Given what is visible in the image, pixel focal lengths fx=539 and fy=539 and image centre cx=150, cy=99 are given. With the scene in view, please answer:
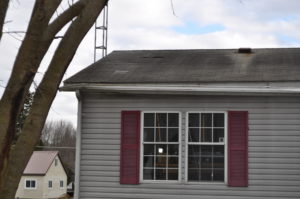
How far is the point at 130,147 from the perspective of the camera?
1028 cm

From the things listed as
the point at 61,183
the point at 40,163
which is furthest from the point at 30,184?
the point at 61,183

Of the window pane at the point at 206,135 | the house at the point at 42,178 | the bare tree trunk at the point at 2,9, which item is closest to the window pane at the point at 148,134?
the window pane at the point at 206,135

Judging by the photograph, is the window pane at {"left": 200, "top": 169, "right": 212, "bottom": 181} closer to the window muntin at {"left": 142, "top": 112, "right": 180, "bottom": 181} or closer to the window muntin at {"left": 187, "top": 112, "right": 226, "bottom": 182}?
the window muntin at {"left": 187, "top": 112, "right": 226, "bottom": 182}

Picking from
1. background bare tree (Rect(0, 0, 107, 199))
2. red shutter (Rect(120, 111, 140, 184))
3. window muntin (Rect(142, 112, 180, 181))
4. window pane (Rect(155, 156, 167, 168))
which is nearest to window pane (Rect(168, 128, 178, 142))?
window muntin (Rect(142, 112, 180, 181))

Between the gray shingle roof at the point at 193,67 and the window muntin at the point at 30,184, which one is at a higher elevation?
the gray shingle roof at the point at 193,67

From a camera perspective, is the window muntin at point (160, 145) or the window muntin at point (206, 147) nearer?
the window muntin at point (206, 147)

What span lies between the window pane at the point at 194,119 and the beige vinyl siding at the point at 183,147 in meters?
0.12

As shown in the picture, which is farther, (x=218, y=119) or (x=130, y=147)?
(x=130, y=147)

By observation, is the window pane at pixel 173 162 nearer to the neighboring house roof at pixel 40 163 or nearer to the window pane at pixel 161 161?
the window pane at pixel 161 161

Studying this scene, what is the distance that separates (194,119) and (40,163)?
1701 inches

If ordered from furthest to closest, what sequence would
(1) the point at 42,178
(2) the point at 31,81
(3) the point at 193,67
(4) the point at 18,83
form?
(1) the point at 42,178, (3) the point at 193,67, (2) the point at 31,81, (4) the point at 18,83

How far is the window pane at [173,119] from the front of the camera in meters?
10.3

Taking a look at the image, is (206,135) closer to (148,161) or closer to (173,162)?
(173,162)

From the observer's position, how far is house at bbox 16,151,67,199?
4951 cm
